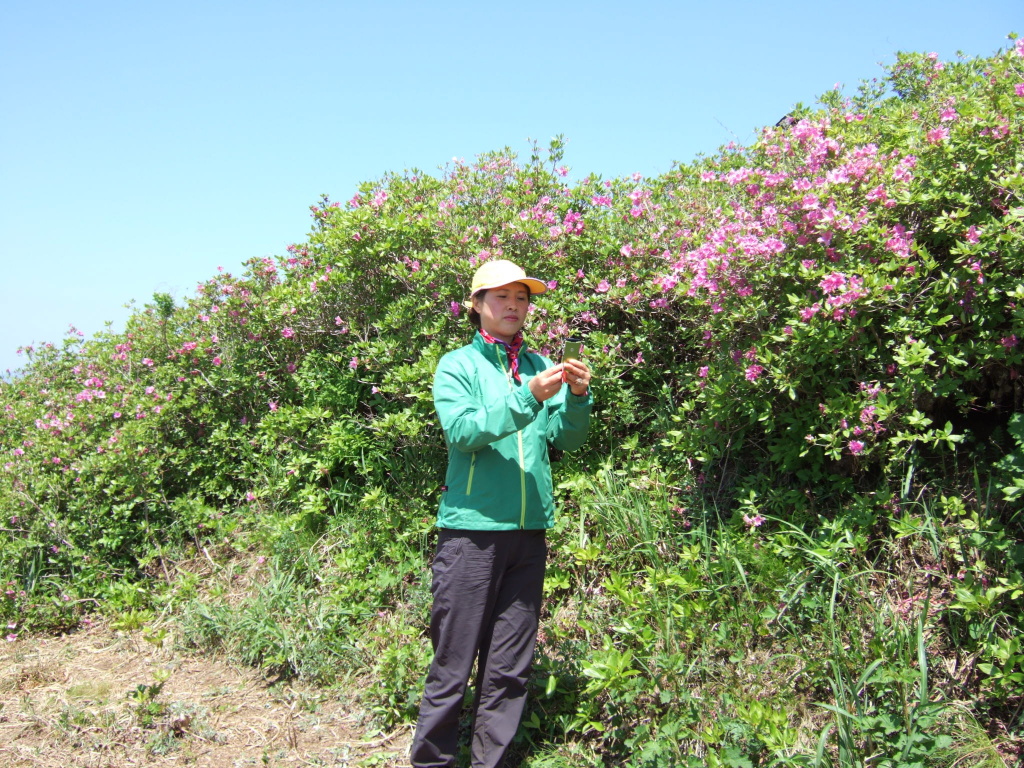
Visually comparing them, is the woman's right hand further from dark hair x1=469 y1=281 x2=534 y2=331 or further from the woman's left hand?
dark hair x1=469 y1=281 x2=534 y2=331

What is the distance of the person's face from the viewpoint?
300 centimetres

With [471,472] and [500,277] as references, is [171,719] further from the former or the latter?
[500,277]

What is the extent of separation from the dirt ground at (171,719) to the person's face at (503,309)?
1.92 m

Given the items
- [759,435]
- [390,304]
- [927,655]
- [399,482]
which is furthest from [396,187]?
[927,655]

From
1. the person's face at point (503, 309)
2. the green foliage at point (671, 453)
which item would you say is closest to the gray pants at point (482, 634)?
the green foliage at point (671, 453)

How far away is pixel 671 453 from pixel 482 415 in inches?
69.1

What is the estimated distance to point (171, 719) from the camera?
370 centimetres

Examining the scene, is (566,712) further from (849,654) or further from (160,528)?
A: (160,528)

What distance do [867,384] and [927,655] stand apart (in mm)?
1045

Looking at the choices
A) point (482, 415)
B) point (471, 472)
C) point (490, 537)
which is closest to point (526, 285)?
point (482, 415)

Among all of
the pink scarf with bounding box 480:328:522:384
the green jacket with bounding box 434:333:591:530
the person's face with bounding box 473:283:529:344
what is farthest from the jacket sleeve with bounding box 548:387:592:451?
the person's face with bounding box 473:283:529:344

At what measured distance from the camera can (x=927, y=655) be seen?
2.84 meters

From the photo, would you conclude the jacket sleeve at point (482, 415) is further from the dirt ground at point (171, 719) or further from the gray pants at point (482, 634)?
the dirt ground at point (171, 719)

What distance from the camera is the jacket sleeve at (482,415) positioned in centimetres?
264
